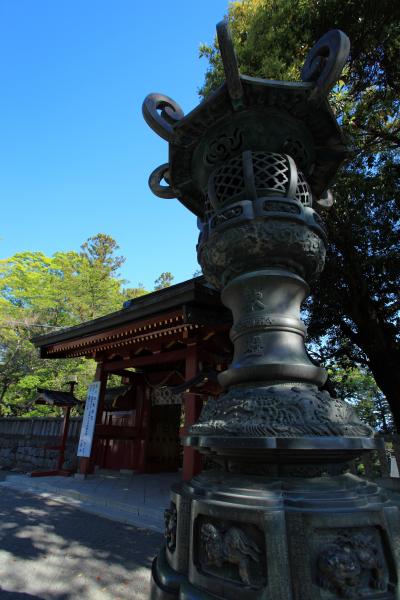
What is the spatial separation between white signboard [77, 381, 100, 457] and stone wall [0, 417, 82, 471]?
2.05 metres

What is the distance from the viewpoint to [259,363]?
1.53m

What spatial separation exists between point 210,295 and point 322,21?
5.00m

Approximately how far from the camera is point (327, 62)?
5.45ft

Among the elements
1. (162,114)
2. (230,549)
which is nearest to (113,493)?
(230,549)

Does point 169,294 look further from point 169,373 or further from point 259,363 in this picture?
point 259,363

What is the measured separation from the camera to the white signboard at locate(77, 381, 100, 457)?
27.5ft

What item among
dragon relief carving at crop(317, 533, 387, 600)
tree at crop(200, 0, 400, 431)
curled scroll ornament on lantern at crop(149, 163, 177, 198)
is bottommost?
dragon relief carving at crop(317, 533, 387, 600)

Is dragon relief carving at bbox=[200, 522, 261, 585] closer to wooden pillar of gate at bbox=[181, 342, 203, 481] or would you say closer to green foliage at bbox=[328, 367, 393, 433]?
wooden pillar of gate at bbox=[181, 342, 203, 481]

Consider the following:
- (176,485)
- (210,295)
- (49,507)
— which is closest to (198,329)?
(210,295)

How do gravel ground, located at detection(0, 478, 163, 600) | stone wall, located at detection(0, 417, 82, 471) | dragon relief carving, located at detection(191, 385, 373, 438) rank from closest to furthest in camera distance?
1. dragon relief carving, located at detection(191, 385, 373, 438)
2. gravel ground, located at detection(0, 478, 163, 600)
3. stone wall, located at detection(0, 417, 82, 471)

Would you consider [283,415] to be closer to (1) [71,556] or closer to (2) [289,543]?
(2) [289,543]

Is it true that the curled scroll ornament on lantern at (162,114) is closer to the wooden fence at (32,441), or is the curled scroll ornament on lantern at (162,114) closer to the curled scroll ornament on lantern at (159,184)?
the curled scroll ornament on lantern at (159,184)

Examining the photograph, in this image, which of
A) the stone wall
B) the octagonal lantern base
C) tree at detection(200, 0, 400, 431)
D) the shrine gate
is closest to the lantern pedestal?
the octagonal lantern base

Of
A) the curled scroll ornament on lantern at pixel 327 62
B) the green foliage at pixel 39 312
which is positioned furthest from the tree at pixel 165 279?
the curled scroll ornament on lantern at pixel 327 62
